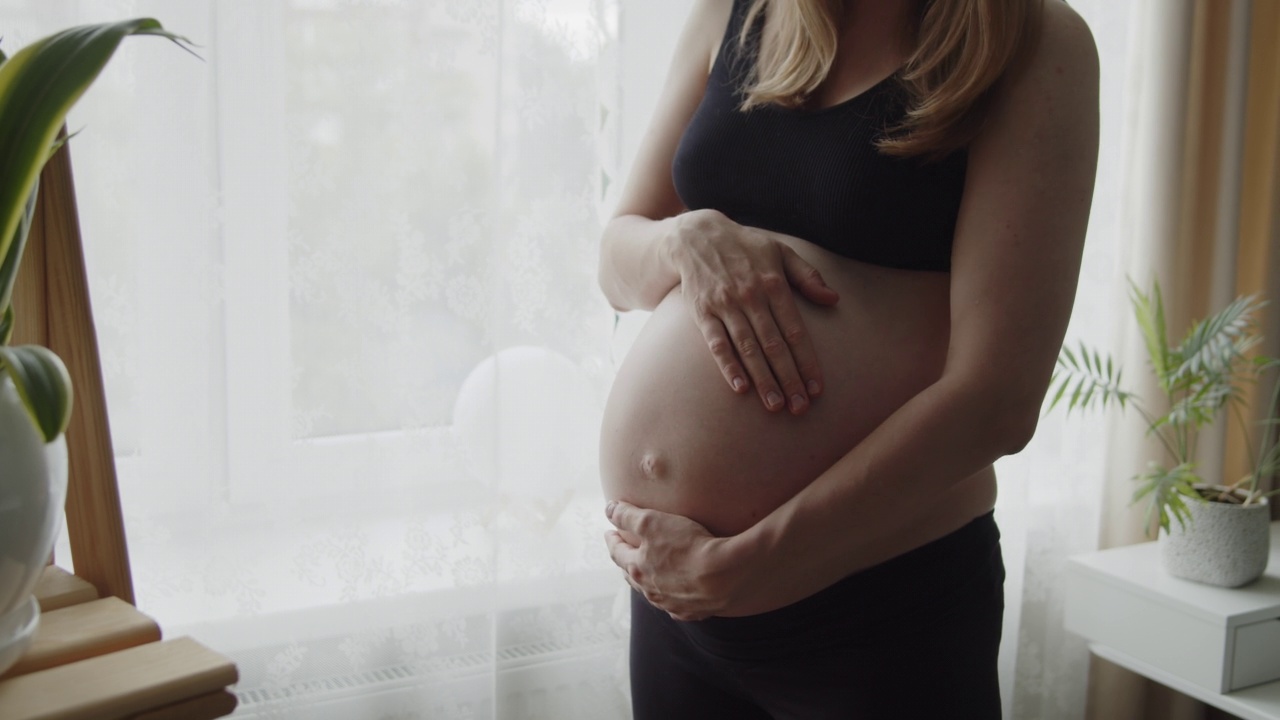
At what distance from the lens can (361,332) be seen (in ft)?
4.52

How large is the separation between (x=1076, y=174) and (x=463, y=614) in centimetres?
103

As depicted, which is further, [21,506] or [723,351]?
[723,351]

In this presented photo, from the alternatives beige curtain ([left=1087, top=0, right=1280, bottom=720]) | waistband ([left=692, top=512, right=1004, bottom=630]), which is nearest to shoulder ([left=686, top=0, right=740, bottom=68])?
waistband ([left=692, top=512, right=1004, bottom=630])

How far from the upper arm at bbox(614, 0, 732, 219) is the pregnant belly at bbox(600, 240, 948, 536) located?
0.23 metres

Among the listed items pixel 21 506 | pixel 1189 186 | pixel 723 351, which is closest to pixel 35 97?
pixel 21 506

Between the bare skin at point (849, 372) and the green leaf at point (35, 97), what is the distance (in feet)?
1.73

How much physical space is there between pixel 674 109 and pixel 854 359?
387mm

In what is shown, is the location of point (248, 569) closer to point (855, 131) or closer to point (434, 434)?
point (434, 434)

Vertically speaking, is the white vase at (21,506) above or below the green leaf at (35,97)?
below

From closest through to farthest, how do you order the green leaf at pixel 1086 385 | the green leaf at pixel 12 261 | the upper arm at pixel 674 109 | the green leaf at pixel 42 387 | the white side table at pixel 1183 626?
1. the green leaf at pixel 42 387
2. the green leaf at pixel 12 261
3. the upper arm at pixel 674 109
4. the white side table at pixel 1183 626
5. the green leaf at pixel 1086 385

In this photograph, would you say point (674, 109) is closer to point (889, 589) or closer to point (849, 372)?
point (849, 372)

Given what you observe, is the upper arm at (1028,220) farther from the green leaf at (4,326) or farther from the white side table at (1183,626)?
→ the white side table at (1183,626)

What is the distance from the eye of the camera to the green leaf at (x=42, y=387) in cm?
56

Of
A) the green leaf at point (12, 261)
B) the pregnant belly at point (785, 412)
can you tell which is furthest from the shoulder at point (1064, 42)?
the green leaf at point (12, 261)
